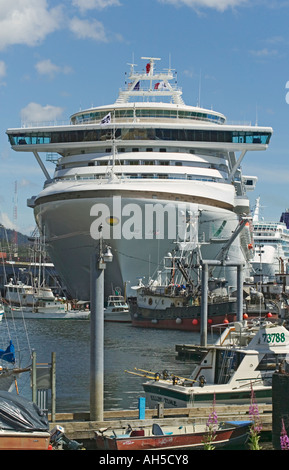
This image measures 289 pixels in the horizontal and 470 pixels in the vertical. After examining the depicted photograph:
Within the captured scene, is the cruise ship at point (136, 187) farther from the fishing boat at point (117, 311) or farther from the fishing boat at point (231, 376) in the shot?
the fishing boat at point (231, 376)

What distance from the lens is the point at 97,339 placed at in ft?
61.9

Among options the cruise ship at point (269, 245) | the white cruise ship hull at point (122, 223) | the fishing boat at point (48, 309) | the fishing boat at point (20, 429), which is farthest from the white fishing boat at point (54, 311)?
the fishing boat at point (20, 429)

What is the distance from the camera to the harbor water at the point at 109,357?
2612 cm

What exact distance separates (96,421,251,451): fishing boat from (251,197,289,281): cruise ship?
88369mm

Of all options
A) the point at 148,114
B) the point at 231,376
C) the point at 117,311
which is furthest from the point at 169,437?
the point at 148,114

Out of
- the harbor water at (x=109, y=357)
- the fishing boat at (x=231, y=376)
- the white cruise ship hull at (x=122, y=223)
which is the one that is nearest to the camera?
the fishing boat at (x=231, y=376)

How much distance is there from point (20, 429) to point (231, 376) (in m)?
7.68

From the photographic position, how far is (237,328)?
79.1 feet

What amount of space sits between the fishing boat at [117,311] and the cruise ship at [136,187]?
1635 mm

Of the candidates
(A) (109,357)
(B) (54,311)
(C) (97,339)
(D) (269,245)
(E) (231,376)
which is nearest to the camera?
(C) (97,339)

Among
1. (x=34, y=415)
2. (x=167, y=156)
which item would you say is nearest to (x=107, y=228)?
(x=167, y=156)

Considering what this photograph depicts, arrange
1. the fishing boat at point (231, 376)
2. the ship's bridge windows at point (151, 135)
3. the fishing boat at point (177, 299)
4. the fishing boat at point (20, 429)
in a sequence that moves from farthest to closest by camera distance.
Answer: the ship's bridge windows at point (151, 135) < the fishing boat at point (177, 299) < the fishing boat at point (231, 376) < the fishing boat at point (20, 429)

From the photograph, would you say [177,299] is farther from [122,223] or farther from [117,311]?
[117,311]

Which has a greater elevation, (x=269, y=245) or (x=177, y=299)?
(x=269, y=245)
